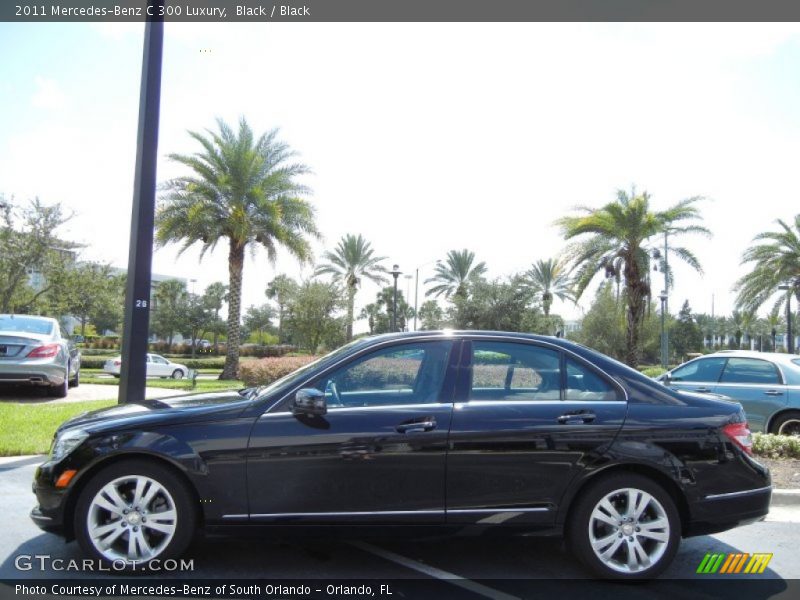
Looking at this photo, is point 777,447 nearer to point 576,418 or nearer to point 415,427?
point 576,418

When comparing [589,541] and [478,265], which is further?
[478,265]

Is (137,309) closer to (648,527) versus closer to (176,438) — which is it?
(176,438)

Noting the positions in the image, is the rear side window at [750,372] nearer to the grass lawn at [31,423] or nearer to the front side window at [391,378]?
the front side window at [391,378]

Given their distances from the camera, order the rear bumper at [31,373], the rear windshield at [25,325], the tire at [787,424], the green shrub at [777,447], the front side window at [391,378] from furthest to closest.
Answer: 1. the rear windshield at [25,325]
2. the rear bumper at [31,373]
3. the tire at [787,424]
4. the green shrub at [777,447]
5. the front side window at [391,378]

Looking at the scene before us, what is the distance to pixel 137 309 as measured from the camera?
24.7 ft

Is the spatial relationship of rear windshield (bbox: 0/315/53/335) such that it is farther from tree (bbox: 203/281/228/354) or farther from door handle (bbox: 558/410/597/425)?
tree (bbox: 203/281/228/354)

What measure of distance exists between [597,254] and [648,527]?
21.1 metres

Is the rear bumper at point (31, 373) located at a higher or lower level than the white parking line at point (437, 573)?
higher

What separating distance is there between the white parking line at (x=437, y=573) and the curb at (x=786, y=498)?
3.86m

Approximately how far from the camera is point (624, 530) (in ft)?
13.4

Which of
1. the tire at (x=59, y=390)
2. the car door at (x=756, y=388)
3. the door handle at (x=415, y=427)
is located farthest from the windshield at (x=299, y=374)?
the tire at (x=59, y=390)

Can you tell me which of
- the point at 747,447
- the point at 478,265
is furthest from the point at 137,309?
the point at 478,265

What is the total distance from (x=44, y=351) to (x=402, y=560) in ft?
29.2

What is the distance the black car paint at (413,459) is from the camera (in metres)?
3.95
